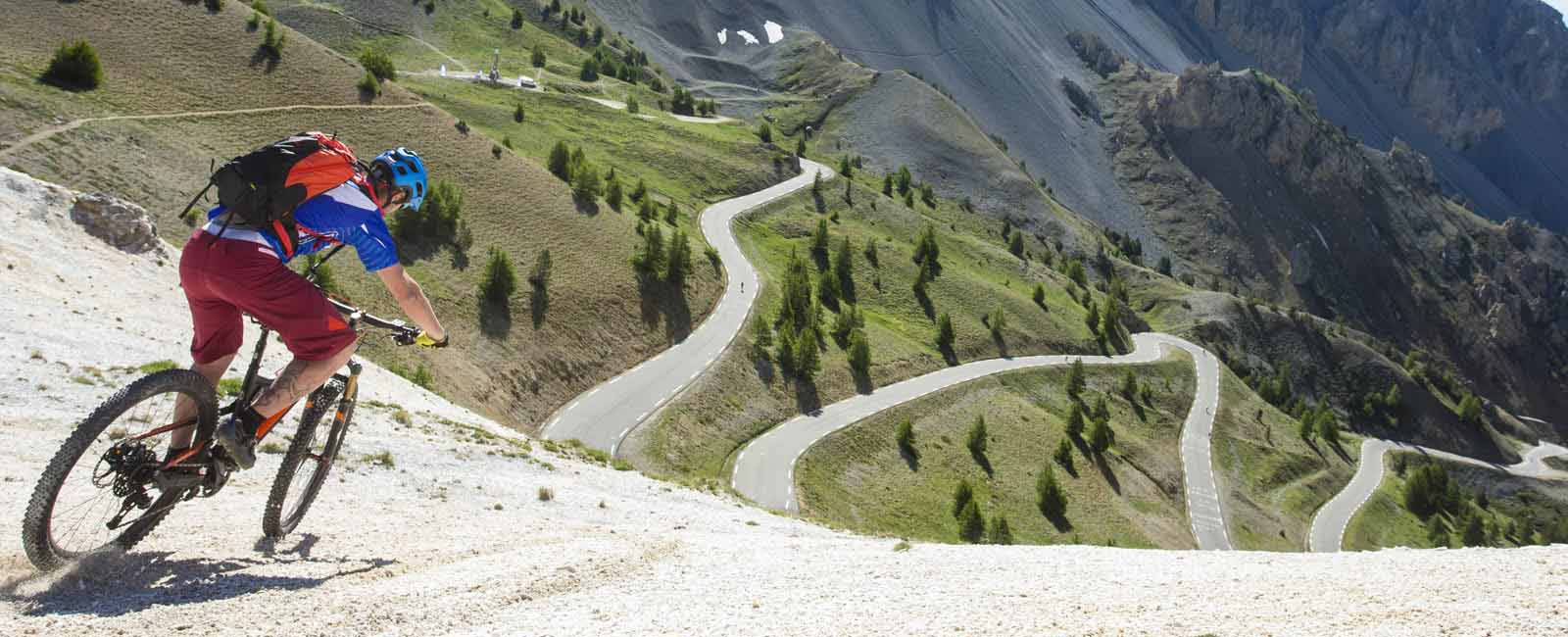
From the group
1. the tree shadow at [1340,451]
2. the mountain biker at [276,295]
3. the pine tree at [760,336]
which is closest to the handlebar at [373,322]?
the mountain biker at [276,295]

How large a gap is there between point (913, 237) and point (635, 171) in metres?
42.8

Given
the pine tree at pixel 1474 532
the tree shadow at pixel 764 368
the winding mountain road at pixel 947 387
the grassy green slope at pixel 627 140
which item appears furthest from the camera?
the pine tree at pixel 1474 532

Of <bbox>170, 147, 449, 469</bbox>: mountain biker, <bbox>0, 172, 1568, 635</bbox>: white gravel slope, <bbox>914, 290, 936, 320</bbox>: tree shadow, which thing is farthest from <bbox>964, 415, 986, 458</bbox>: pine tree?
<bbox>170, 147, 449, 469</bbox>: mountain biker

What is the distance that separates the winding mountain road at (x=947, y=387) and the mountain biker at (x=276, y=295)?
145 ft

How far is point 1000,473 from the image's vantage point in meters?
82.1

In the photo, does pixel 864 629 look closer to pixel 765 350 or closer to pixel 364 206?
pixel 364 206

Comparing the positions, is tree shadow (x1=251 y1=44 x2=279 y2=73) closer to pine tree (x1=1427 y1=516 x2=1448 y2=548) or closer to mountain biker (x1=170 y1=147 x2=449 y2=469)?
mountain biker (x1=170 y1=147 x2=449 y2=469)

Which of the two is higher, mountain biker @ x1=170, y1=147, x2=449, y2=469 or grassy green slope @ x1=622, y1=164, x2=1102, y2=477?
mountain biker @ x1=170, y1=147, x2=449, y2=469

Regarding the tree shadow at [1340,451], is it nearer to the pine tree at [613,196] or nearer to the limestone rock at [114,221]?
the pine tree at [613,196]

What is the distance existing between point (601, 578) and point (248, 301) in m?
4.64

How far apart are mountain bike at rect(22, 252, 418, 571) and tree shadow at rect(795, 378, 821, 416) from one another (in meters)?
68.2

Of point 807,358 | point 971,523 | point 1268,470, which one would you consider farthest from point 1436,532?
point 807,358

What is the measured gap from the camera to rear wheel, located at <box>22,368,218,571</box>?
835cm

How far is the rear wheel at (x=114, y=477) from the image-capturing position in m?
8.35
